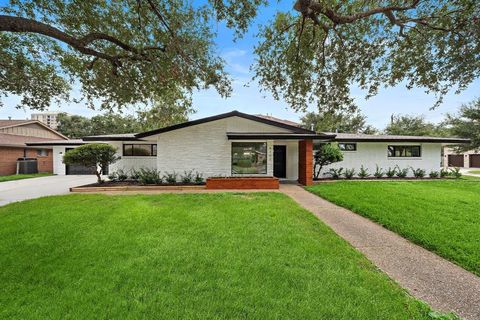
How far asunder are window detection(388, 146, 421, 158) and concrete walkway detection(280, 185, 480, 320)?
11650mm

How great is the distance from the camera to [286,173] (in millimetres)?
14352

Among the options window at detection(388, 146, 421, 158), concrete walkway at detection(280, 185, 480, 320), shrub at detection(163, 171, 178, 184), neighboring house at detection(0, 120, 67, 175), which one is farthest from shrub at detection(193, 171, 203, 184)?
neighboring house at detection(0, 120, 67, 175)

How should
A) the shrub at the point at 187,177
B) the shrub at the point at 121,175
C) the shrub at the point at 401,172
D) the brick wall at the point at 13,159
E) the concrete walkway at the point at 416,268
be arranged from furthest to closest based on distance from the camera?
the brick wall at the point at 13,159 → the shrub at the point at 401,172 → the shrub at the point at 121,175 → the shrub at the point at 187,177 → the concrete walkway at the point at 416,268

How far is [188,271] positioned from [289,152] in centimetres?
1188

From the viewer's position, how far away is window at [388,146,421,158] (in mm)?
15055

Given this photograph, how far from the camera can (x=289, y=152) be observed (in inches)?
559

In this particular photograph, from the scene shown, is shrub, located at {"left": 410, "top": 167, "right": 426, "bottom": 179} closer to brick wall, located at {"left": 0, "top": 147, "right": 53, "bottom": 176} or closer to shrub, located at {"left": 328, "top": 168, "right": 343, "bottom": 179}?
shrub, located at {"left": 328, "top": 168, "right": 343, "bottom": 179}

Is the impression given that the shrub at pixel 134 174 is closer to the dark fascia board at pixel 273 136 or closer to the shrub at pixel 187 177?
the shrub at pixel 187 177

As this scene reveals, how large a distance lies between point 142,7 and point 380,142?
1531cm

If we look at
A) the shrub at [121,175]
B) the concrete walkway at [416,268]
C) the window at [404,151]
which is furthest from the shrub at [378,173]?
the shrub at [121,175]

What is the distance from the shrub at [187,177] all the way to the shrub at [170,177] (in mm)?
→ 356

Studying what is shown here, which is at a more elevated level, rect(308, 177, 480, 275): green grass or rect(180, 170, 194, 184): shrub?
rect(180, 170, 194, 184): shrub

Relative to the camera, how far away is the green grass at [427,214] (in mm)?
4152

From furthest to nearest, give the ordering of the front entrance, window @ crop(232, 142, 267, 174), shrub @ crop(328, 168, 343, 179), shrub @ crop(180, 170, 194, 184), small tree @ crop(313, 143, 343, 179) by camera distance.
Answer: the front entrance → shrub @ crop(328, 168, 343, 179) → small tree @ crop(313, 143, 343, 179) → window @ crop(232, 142, 267, 174) → shrub @ crop(180, 170, 194, 184)
